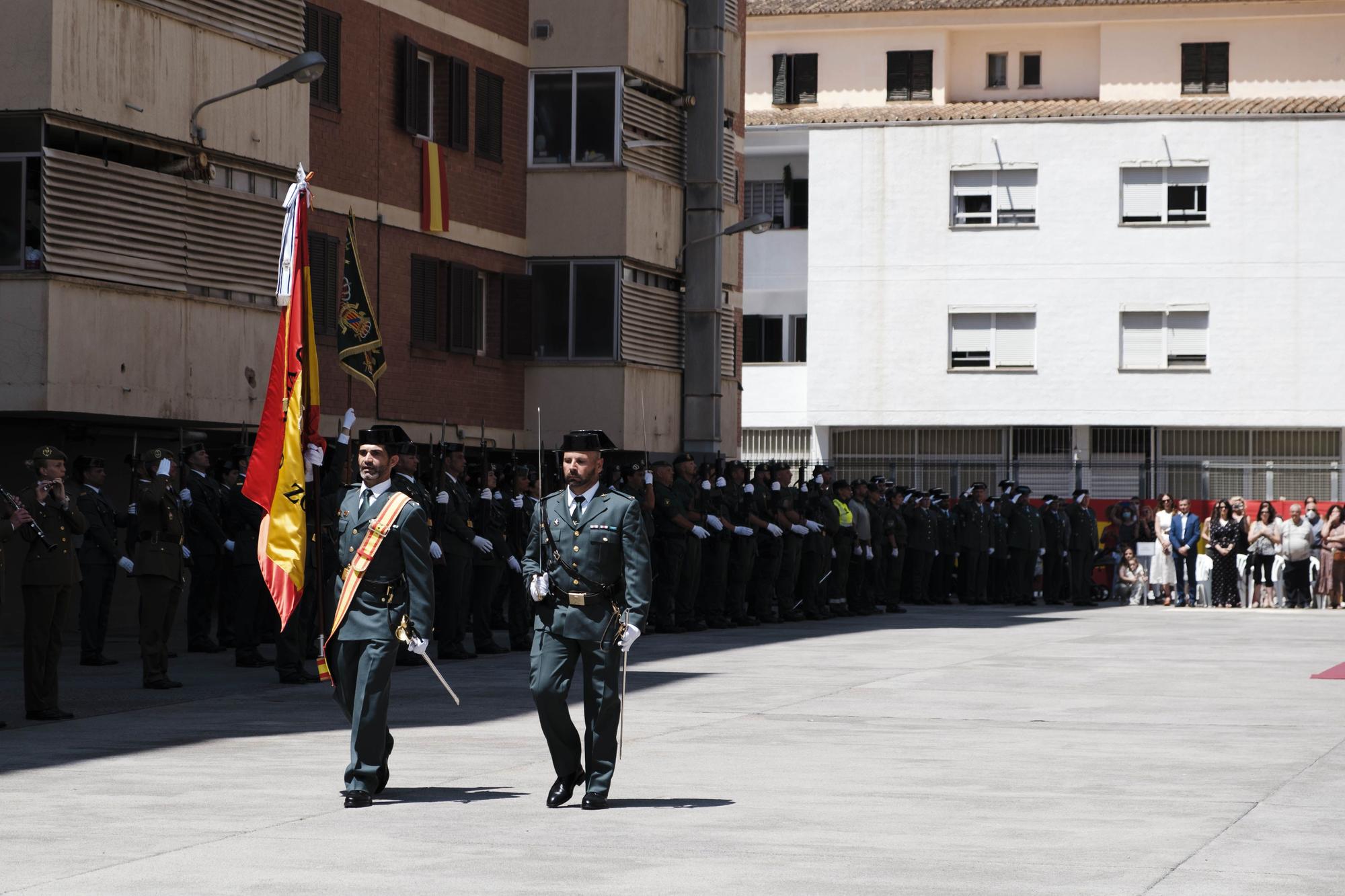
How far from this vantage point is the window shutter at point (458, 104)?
2989 centimetres

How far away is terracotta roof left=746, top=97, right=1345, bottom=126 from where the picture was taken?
48.8 m

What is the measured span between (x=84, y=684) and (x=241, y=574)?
88.9 inches

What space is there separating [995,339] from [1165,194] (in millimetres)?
4880

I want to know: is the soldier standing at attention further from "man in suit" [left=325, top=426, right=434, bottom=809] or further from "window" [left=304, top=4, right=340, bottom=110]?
"window" [left=304, top=4, right=340, bottom=110]

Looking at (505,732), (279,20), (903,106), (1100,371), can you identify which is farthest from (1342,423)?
(505,732)

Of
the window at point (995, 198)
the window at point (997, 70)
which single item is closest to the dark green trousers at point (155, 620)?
the window at point (995, 198)

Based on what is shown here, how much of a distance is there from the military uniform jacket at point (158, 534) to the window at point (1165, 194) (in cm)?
3468

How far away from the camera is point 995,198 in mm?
49938

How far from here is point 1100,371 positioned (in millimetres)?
49500

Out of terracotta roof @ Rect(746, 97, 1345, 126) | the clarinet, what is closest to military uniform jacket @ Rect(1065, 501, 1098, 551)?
terracotta roof @ Rect(746, 97, 1345, 126)

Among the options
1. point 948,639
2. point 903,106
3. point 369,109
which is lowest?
point 948,639

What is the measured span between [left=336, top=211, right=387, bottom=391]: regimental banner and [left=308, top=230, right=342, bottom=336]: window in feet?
14.1

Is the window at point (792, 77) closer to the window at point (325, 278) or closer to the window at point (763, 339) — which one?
the window at point (763, 339)

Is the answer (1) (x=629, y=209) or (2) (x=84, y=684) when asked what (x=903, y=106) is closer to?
(1) (x=629, y=209)
